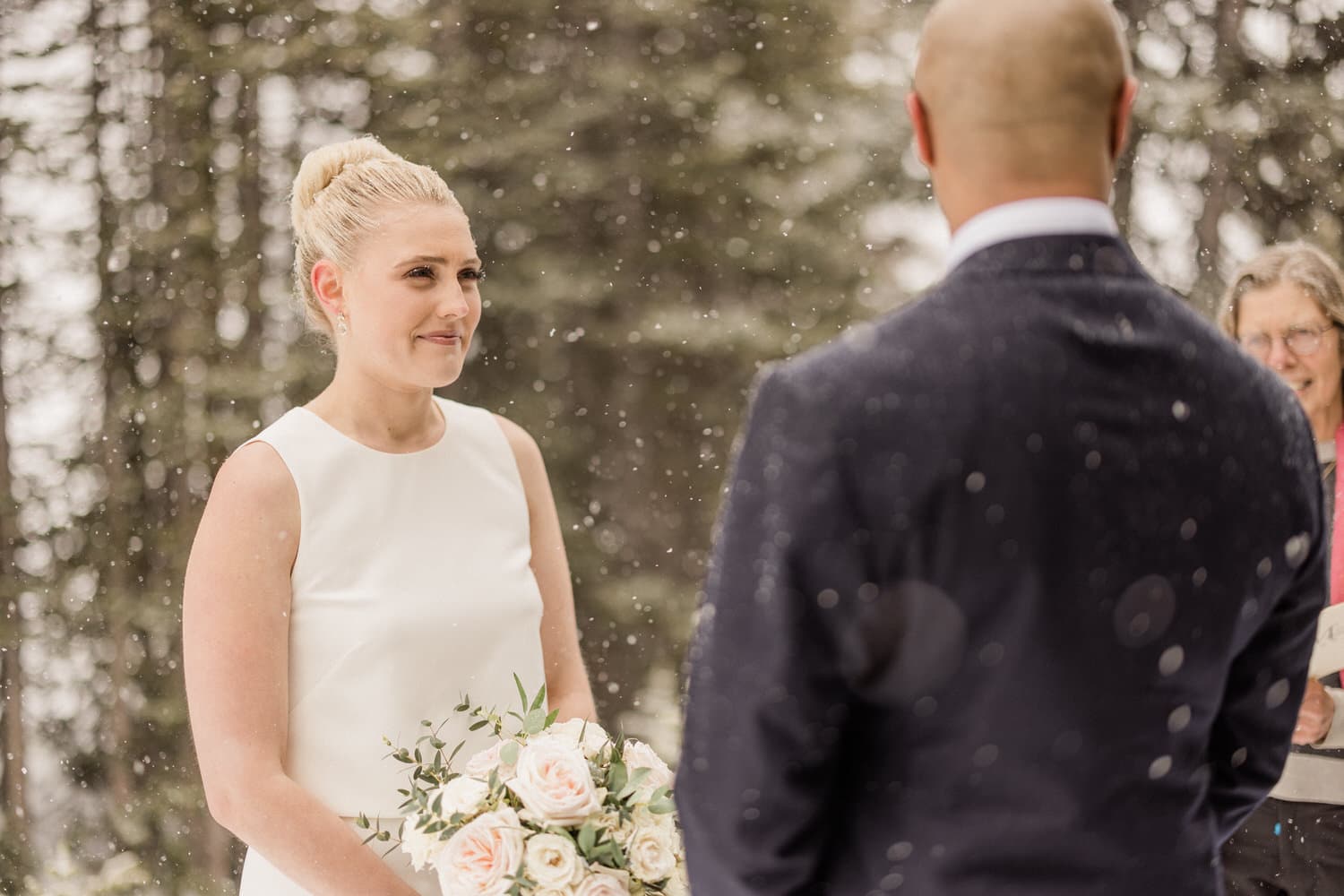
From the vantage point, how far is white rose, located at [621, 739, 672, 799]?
1.66 meters

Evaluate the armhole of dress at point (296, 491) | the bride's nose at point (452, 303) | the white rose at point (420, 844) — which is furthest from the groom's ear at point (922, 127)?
the armhole of dress at point (296, 491)

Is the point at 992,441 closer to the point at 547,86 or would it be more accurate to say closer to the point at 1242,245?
the point at 1242,245

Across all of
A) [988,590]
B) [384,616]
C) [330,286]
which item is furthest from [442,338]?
[988,590]

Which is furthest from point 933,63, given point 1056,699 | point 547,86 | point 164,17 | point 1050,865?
point 164,17

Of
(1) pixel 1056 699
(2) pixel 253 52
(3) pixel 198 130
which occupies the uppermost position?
(1) pixel 1056 699

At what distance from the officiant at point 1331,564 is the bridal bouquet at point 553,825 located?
128 cm

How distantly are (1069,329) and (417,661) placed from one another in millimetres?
1426

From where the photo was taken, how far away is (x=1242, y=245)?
5.52 metres

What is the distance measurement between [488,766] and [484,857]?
0.17m

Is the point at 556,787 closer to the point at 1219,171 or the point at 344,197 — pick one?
the point at 344,197

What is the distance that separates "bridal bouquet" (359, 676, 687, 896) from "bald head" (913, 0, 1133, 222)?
96cm

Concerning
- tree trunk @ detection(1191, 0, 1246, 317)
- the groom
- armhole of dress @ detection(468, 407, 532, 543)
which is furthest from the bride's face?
tree trunk @ detection(1191, 0, 1246, 317)

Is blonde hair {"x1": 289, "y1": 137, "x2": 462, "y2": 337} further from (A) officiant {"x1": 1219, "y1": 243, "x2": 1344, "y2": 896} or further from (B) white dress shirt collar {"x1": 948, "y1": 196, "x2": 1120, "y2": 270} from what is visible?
(A) officiant {"x1": 1219, "y1": 243, "x2": 1344, "y2": 896}

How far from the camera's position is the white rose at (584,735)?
171 centimetres
